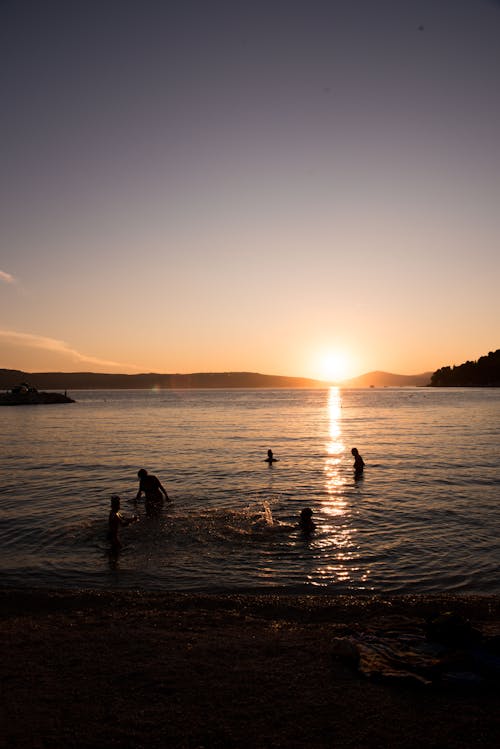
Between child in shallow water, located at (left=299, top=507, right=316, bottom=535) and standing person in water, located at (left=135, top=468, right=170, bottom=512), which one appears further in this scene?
standing person in water, located at (left=135, top=468, right=170, bottom=512)

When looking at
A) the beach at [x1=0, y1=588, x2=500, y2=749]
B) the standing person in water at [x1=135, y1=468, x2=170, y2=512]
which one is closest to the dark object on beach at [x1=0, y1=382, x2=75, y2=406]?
the standing person in water at [x1=135, y1=468, x2=170, y2=512]

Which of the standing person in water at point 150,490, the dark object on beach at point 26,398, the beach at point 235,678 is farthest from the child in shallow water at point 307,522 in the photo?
the dark object on beach at point 26,398

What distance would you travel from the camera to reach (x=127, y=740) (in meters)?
6.01

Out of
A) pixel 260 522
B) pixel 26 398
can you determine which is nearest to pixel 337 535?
pixel 260 522

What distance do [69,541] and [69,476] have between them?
1399cm

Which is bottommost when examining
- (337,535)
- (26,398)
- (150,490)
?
(337,535)

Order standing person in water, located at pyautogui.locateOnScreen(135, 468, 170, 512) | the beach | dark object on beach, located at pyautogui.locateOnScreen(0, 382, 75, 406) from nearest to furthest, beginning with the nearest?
the beach → standing person in water, located at pyautogui.locateOnScreen(135, 468, 170, 512) → dark object on beach, located at pyautogui.locateOnScreen(0, 382, 75, 406)

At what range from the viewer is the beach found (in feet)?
20.1

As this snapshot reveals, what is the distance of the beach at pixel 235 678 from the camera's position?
6.14m

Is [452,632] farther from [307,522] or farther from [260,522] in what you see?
[260,522]

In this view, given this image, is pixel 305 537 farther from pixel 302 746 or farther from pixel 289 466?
pixel 289 466

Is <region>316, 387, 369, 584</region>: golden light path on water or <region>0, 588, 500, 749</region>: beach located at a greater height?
<region>0, 588, 500, 749</region>: beach

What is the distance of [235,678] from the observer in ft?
24.3

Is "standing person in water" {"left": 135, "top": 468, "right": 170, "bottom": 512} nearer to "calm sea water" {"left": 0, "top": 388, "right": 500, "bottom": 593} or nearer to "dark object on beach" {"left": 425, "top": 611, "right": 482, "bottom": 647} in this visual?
"calm sea water" {"left": 0, "top": 388, "right": 500, "bottom": 593}
